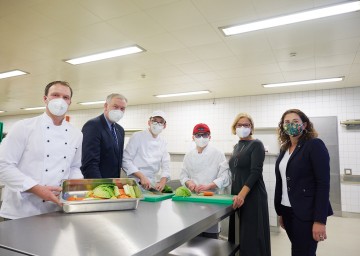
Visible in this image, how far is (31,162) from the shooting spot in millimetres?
1446

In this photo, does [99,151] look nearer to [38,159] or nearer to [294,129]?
[38,159]

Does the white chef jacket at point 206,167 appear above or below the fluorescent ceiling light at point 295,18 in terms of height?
below

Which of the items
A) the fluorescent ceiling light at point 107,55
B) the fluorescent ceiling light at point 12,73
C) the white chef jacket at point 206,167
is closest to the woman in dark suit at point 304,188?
the white chef jacket at point 206,167

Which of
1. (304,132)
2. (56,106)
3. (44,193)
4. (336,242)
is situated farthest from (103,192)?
(336,242)

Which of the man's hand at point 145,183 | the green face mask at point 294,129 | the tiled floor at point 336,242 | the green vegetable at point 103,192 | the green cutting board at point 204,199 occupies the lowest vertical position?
the tiled floor at point 336,242

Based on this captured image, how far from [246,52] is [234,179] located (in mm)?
2147

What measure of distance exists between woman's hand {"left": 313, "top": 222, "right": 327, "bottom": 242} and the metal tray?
1073 mm

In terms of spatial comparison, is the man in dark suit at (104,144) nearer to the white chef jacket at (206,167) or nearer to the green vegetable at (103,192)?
the green vegetable at (103,192)

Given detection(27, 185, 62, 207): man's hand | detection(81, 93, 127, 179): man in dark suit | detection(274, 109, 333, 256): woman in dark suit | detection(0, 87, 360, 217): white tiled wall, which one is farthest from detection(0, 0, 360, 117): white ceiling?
detection(27, 185, 62, 207): man's hand

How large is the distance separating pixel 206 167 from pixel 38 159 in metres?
1.42

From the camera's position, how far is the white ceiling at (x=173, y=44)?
102 inches

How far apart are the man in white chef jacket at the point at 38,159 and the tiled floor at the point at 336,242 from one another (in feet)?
8.68

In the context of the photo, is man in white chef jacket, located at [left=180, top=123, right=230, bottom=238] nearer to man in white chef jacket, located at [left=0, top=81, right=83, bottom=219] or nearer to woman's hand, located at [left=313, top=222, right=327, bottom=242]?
woman's hand, located at [left=313, top=222, right=327, bottom=242]

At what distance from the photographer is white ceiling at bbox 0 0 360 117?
2588 mm
